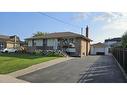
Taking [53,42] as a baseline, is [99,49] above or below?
below

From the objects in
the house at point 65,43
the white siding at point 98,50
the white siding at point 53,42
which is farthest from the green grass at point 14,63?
the white siding at point 98,50

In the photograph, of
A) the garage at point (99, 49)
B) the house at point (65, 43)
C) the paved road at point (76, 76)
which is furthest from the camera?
the garage at point (99, 49)

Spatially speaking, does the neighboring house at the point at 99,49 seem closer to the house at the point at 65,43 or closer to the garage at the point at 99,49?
the garage at the point at 99,49

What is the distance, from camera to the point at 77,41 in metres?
37.7

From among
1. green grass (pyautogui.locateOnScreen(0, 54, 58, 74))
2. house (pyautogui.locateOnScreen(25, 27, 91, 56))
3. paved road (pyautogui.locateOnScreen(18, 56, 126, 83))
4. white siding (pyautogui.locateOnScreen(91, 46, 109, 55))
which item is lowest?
paved road (pyautogui.locateOnScreen(18, 56, 126, 83))

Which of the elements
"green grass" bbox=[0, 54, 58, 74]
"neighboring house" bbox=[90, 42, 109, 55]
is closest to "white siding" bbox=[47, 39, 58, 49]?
"green grass" bbox=[0, 54, 58, 74]

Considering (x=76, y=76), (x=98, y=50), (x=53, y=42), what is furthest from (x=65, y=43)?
(x=76, y=76)

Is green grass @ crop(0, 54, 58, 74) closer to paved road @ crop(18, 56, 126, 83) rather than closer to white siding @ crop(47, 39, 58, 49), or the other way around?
paved road @ crop(18, 56, 126, 83)

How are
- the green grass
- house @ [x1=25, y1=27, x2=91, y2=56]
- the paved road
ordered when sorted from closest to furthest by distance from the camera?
the paved road → the green grass → house @ [x1=25, y1=27, x2=91, y2=56]

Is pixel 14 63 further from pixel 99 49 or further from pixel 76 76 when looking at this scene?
pixel 99 49

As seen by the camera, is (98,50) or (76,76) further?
(98,50)

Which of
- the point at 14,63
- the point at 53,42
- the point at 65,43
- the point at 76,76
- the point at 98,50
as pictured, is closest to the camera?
the point at 76,76
